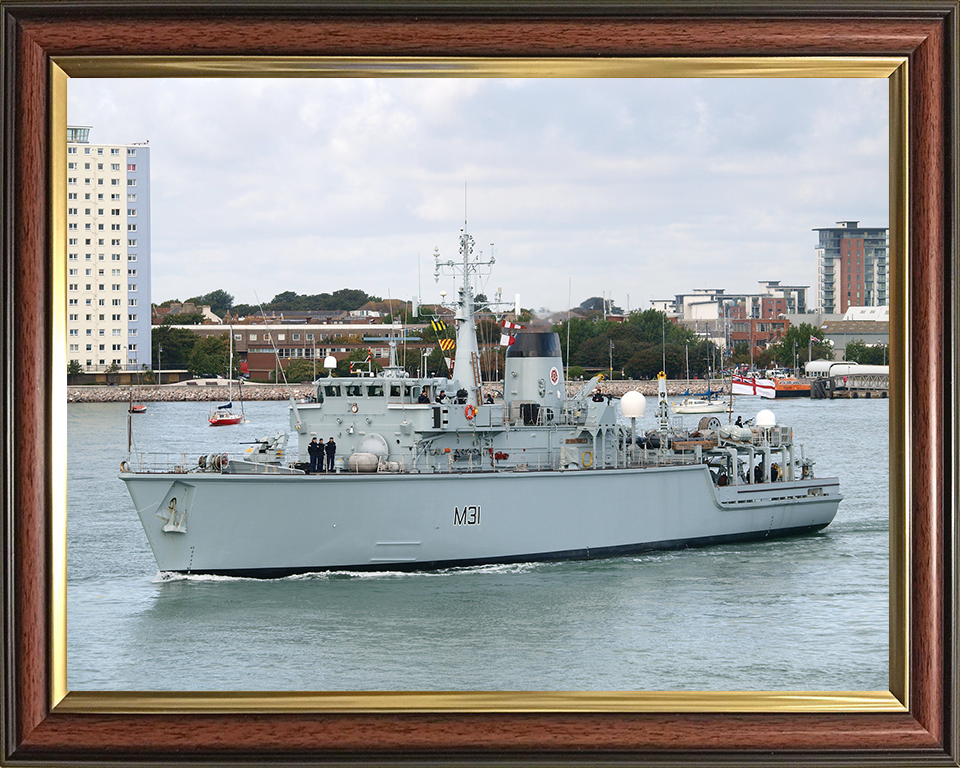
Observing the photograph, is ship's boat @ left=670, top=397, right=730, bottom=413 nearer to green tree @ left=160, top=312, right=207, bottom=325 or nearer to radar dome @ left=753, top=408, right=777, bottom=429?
radar dome @ left=753, top=408, right=777, bottom=429

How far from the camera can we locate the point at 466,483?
19.2 m

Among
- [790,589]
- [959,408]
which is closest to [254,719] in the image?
[959,408]

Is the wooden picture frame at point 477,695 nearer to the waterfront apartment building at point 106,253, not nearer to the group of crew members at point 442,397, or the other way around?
the waterfront apartment building at point 106,253

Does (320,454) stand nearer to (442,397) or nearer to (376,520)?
(376,520)

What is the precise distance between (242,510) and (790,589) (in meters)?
10.3

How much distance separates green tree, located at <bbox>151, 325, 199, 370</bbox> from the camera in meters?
11.5

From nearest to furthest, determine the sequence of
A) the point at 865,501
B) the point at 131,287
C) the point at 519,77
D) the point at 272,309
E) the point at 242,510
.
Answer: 1. the point at 519,77
2. the point at 131,287
3. the point at 272,309
4. the point at 242,510
5. the point at 865,501

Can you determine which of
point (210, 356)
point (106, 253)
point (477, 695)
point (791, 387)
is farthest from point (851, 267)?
point (791, 387)

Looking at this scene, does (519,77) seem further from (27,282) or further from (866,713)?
(866,713)

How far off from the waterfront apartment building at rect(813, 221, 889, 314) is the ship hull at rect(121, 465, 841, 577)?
1015 cm

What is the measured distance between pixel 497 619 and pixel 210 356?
659 centimetres

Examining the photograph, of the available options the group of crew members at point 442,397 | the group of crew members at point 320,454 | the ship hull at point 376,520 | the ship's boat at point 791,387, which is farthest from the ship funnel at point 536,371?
the ship's boat at point 791,387

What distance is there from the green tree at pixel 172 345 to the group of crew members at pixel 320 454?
4.33 metres

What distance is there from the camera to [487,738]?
471 centimetres
